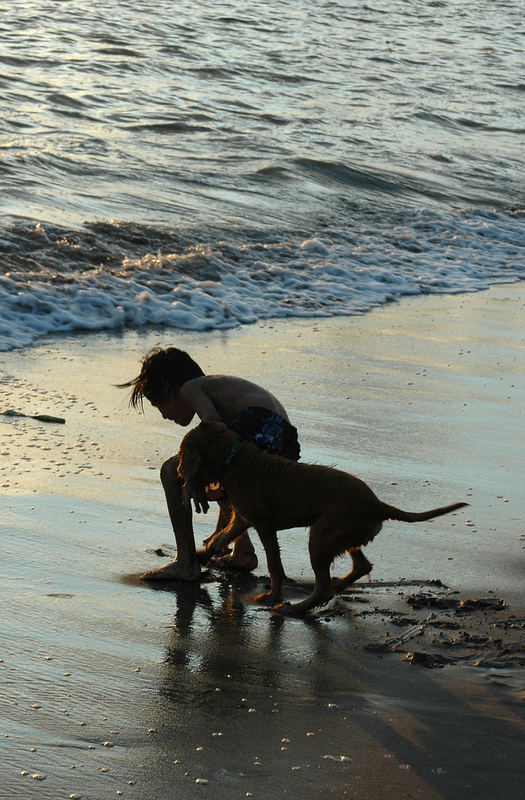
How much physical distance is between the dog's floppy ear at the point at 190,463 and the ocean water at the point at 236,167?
4.11m

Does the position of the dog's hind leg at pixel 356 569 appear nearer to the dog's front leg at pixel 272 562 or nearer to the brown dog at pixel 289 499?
the brown dog at pixel 289 499

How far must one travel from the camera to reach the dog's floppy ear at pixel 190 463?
391 centimetres

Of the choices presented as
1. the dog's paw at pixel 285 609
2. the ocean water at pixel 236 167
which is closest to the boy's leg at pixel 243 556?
the dog's paw at pixel 285 609

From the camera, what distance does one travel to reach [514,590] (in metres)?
4.09

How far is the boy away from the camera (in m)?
4.28

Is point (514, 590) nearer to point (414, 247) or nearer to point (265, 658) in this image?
point (265, 658)

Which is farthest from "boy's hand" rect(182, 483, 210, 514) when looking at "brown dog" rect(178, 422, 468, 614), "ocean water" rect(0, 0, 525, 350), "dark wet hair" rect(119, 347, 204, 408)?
"ocean water" rect(0, 0, 525, 350)

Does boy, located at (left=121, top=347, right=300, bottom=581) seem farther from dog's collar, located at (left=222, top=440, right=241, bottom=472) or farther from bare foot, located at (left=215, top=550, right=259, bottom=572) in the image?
dog's collar, located at (left=222, top=440, right=241, bottom=472)

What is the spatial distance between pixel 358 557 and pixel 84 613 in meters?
1.09

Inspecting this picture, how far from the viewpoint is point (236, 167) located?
15.0 m

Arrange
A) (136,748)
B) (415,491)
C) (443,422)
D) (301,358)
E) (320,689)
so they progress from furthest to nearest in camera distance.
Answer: (301,358) → (443,422) → (415,491) → (320,689) → (136,748)

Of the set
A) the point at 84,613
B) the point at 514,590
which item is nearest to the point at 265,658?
the point at 84,613

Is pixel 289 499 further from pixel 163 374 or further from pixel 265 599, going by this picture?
pixel 163 374

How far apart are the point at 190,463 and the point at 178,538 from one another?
1.46 ft
